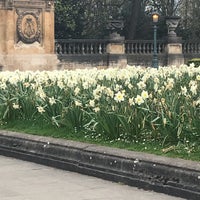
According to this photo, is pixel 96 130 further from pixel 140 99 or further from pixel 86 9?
pixel 86 9

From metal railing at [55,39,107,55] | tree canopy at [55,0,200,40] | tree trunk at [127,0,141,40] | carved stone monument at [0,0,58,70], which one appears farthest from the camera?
tree trunk at [127,0,141,40]

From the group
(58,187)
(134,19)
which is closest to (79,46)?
(134,19)

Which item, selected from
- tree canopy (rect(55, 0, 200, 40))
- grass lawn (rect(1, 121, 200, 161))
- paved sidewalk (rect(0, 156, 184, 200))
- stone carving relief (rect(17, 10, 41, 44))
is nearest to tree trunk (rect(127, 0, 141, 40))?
tree canopy (rect(55, 0, 200, 40))

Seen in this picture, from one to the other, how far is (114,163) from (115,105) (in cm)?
137

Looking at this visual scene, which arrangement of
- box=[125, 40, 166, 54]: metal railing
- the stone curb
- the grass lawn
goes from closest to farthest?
the stone curb → the grass lawn → box=[125, 40, 166, 54]: metal railing

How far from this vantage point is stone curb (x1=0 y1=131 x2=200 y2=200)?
646cm

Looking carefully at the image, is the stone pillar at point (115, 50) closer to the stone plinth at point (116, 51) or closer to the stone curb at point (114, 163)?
the stone plinth at point (116, 51)

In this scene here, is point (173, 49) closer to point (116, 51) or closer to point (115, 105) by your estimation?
point (116, 51)

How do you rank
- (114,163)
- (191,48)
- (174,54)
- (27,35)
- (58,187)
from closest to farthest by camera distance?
(58,187) < (114,163) < (27,35) < (174,54) < (191,48)

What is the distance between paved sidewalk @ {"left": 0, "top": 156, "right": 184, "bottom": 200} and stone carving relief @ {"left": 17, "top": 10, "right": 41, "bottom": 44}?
2049cm

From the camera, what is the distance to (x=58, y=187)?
23.0ft

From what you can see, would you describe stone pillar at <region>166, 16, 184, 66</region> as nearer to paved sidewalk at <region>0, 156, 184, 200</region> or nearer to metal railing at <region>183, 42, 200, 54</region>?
metal railing at <region>183, 42, 200, 54</region>

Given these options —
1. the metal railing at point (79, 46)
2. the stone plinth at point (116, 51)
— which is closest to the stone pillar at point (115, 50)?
the stone plinth at point (116, 51)

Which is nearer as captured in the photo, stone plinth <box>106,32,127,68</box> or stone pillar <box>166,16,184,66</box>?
stone plinth <box>106,32,127,68</box>
